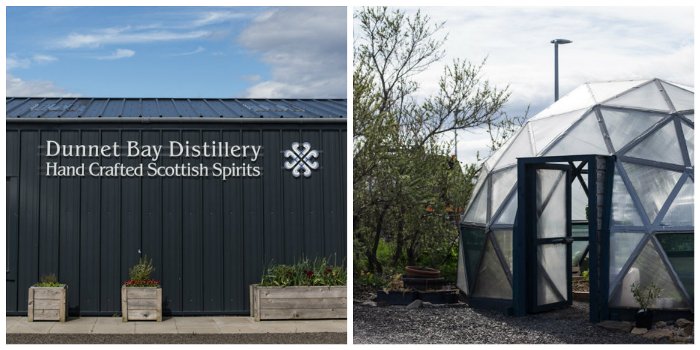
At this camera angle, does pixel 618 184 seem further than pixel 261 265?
No

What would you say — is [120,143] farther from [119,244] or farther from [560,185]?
[560,185]

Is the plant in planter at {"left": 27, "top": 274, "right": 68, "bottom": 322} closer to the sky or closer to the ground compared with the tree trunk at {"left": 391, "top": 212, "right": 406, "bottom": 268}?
closer to the ground

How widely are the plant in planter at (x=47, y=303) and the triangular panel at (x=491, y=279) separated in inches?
197

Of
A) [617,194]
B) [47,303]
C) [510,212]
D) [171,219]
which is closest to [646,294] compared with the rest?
[617,194]

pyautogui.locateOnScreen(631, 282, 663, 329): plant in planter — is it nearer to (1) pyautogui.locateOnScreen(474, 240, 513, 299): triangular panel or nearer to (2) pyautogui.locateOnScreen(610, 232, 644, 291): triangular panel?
(2) pyautogui.locateOnScreen(610, 232, 644, 291): triangular panel

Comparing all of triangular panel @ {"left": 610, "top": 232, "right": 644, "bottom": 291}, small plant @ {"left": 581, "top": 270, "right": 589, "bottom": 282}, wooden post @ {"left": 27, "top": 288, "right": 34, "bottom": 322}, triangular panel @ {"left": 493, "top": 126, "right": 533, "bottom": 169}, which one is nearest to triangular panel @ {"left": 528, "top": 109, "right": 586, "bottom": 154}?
triangular panel @ {"left": 493, "top": 126, "right": 533, "bottom": 169}

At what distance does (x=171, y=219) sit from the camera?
11570mm

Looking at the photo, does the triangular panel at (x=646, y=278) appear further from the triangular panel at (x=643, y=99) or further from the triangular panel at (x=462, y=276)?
the triangular panel at (x=462, y=276)

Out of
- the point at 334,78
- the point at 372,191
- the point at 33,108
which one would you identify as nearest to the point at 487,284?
the point at 372,191

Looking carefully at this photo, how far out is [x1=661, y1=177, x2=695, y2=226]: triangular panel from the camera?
34.7 ft

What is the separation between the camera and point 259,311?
11.1m

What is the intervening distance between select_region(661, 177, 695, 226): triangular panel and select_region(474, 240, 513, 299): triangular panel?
2.16 meters

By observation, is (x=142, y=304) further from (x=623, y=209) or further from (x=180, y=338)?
(x=623, y=209)

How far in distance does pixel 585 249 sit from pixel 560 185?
318 cm
